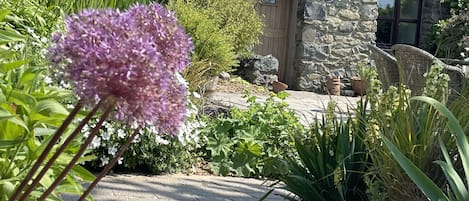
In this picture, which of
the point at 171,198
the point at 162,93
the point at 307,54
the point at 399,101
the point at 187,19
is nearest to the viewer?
the point at 162,93

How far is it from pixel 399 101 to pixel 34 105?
1.42 meters

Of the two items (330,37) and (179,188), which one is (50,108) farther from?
(330,37)

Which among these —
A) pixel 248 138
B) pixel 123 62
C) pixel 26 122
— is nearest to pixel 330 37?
pixel 248 138

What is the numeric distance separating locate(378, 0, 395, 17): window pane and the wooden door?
1.99 m

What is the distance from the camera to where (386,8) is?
13.6 m

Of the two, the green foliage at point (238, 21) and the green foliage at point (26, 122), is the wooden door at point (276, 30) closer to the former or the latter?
the green foliage at point (238, 21)

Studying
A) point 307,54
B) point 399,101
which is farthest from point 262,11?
point 399,101

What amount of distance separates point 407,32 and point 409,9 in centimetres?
43

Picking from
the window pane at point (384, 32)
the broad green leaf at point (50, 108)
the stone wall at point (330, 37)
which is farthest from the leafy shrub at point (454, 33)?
the broad green leaf at point (50, 108)

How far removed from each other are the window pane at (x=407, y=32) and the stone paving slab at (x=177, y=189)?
9.51 meters

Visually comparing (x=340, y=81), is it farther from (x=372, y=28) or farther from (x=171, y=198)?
(x=171, y=198)

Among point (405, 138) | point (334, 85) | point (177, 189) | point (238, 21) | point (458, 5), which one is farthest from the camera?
point (458, 5)

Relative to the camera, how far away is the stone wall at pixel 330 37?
39.3ft

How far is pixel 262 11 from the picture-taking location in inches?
493
